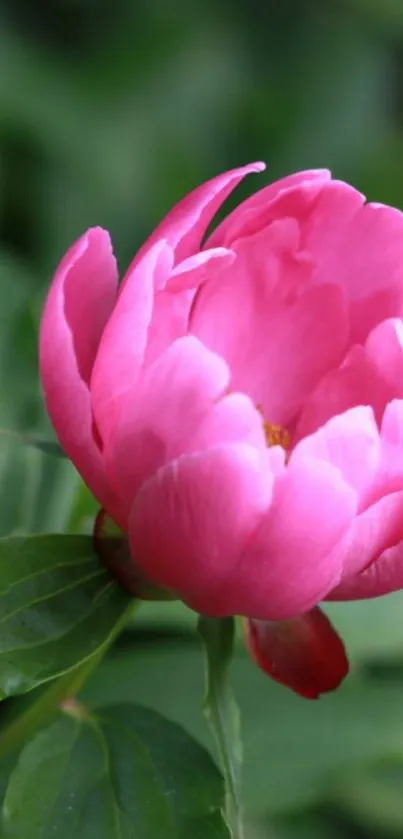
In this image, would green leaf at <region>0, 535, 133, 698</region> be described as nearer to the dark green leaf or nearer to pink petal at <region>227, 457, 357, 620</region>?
pink petal at <region>227, 457, 357, 620</region>

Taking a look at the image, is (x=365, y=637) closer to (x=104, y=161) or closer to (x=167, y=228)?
(x=167, y=228)

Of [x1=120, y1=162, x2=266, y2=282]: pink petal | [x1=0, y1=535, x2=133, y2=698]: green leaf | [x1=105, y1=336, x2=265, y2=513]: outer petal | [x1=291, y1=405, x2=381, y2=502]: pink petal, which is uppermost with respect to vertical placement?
[x1=120, y1=162, x2=266, y2=282]: pink petal

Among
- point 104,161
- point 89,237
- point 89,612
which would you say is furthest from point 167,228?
point 104,161

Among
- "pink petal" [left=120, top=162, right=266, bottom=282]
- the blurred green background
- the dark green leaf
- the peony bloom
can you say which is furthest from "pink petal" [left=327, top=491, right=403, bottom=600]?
the dark green leaf

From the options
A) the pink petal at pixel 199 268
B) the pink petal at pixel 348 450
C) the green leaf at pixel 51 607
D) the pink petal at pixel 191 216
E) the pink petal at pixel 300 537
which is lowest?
the green leaf at pixel 51 607

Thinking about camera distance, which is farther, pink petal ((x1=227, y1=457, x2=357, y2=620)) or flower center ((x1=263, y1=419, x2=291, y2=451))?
flower center ((x1=263, y1=419, x2=291, y2=451))

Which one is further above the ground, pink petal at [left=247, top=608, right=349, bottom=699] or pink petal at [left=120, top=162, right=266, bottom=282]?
pink petal at [left=120, top=162, right=266, bottom=282]

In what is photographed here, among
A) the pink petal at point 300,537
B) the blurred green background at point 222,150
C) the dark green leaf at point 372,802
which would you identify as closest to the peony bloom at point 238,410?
the pink petal at point 300,537

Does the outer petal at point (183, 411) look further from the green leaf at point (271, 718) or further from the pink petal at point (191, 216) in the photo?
the green leaf at point (271, 718)
